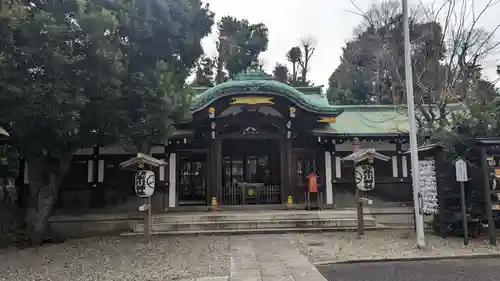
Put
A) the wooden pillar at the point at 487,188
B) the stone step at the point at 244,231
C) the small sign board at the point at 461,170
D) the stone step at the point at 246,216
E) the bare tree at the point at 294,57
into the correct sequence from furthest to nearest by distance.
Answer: the bare tree at the point at 294,57
the stone step at the point at 246,216
the stone step at the point at 244,231
the wooden pillar at the point at 487,188
the small sign board at the point at 461,170

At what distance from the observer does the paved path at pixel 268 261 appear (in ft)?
20.5

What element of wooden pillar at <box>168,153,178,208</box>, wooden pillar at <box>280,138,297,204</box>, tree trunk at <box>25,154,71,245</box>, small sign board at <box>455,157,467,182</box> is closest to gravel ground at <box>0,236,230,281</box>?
tree trunk at <box>25,154,71,245</box>

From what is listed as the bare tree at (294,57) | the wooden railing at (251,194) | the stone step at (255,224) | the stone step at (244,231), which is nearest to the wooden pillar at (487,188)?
the stone step at (244,231)

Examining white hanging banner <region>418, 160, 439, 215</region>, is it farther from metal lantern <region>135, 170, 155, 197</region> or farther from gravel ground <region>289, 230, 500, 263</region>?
metal lantern <region>135, 170, 155, 197</region>

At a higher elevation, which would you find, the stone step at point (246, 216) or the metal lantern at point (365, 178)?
the metal lantern at point (365, 178)

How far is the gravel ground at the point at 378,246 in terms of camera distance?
773 centimetres

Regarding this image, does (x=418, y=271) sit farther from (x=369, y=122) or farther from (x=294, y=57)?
(x=294, y=57)

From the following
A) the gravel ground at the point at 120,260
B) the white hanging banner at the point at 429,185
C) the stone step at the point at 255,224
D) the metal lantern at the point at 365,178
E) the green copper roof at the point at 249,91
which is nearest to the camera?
the gravel ground at the point at 120,260

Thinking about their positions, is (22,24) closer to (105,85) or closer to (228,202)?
(105,85)

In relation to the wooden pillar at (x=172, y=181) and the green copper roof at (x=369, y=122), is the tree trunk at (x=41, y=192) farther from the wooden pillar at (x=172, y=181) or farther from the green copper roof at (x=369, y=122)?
the green copper roof at (x=369, y=122)

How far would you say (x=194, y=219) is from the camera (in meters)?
11.5

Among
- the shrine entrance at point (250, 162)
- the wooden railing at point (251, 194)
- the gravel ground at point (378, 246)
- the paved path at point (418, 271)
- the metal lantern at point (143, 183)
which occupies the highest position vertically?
the shrine entrance at point (250, 162)

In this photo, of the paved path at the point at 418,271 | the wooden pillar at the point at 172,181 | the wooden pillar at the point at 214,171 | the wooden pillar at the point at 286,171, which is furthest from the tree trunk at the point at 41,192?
the wooden pillar at the point at 286,171

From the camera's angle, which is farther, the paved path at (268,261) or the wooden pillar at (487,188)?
the wooden pillar at (487,188)
